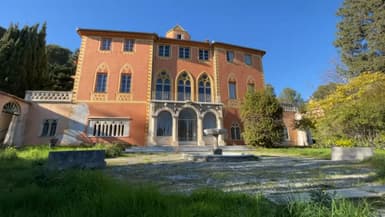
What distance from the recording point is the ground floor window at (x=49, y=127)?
1570 cm

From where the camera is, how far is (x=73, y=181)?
304cm

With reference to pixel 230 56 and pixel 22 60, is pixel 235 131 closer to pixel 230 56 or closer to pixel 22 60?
pixel 230 56

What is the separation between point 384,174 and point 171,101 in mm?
15171

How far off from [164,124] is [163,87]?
3.87 m

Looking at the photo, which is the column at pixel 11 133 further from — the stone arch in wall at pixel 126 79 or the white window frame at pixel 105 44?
the white window frame at pixel 105 44

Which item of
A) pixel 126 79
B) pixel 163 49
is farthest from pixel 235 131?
pixel 126 79

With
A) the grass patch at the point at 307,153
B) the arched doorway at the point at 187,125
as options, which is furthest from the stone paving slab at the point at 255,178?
the arched doorway at the point at 187,125

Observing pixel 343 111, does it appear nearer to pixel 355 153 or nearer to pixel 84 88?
pixel 355 153

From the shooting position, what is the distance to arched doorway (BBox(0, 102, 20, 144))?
1473cm

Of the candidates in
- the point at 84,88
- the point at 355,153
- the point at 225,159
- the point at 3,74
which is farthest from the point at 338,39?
the point at 3,74

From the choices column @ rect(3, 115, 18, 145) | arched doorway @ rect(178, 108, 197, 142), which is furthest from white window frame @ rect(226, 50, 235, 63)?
column @ rect(3, 115, 18, 145)

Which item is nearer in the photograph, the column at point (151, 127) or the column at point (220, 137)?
the column at point (151, 127)

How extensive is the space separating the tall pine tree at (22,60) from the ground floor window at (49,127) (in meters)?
4.39

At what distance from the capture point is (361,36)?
24.8 meters
